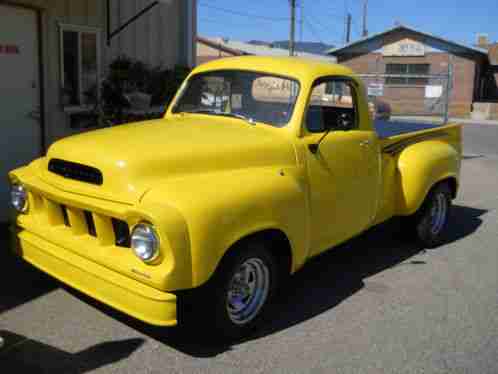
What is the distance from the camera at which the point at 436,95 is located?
49.0 ft

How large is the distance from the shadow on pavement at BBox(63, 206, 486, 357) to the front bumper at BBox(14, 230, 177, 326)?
526 mm

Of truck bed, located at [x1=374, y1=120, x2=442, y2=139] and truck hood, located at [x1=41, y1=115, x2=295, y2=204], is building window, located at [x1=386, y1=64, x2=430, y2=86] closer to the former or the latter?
truck bed, located at [x1=374, y1=120, x2=442, y2=139]

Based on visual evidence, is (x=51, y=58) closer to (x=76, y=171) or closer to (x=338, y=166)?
(x=76, y=171)

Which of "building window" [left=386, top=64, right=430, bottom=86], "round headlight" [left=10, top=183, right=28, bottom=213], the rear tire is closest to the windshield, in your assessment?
"round headlight" [left=10, top=183, right=28, bottom=213]

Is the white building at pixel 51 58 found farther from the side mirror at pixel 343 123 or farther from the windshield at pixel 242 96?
the side mirror at pixel 343 123

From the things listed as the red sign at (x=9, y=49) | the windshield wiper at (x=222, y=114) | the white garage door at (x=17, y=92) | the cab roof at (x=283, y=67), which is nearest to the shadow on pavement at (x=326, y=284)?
the windshield wiper at (x=222, y=114)

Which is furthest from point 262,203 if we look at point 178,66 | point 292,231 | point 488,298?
point 178,66

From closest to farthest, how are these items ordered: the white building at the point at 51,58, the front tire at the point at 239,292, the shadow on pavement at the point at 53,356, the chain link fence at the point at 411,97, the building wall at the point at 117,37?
the shadow on pavement at the point at 53,356
the front tire at the point at 239,292
the white building at the point at 51,58
the building wall at the point at 117,37
the chain link fence at the point at 411,97

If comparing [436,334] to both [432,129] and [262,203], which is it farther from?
[432,129]

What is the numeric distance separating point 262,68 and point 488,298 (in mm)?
2759

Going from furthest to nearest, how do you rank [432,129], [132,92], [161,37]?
[161,37] → [132,92] → [432,129]

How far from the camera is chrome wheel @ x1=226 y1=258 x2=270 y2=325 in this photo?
3.88 metres

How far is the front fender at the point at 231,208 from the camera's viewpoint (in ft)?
11.0

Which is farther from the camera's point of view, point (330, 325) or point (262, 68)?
point (262, 68)
